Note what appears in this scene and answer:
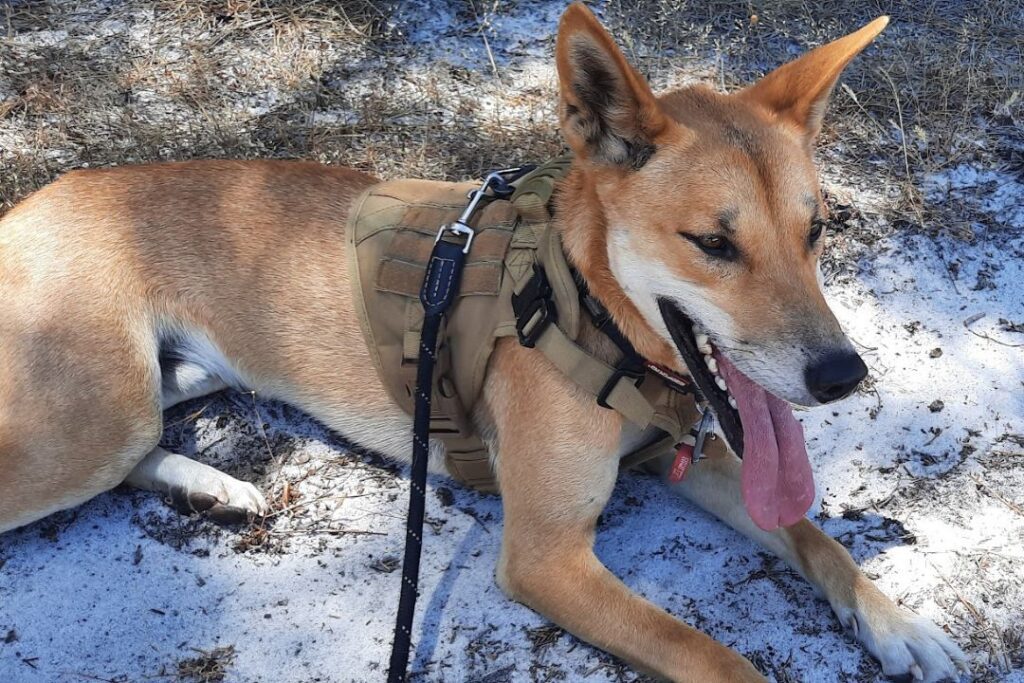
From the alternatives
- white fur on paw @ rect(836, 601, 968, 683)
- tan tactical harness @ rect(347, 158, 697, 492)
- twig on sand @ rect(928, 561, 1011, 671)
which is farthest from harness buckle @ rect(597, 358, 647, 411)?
twig on sand @ rect(928, 561, 1011, 671)

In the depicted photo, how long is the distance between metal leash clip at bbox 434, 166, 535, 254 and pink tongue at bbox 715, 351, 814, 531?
0.88 meters

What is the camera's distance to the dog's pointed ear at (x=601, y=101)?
2314mm

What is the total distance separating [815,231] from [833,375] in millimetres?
485

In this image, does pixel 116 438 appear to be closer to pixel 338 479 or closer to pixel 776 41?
pixel 338 479

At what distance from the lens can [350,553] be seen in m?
3.21

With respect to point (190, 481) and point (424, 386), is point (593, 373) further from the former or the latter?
point (190, 481)

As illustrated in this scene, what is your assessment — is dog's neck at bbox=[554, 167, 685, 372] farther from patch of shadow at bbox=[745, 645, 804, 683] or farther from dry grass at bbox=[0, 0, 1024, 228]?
dry grass at bbox=[0, 0, 1024, 228]

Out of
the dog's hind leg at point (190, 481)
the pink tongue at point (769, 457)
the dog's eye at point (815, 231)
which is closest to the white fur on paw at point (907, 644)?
A: the pink tongue at point (769, 457)

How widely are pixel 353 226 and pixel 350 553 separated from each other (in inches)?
46.2

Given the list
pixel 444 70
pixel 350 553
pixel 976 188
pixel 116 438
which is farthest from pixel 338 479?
pixel 976 188

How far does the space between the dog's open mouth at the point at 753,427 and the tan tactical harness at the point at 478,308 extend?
7.9 inches

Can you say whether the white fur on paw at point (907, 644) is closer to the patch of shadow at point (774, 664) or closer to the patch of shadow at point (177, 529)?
the patch of shadow at point (774, 664)

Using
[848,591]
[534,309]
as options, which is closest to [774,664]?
[848,591]

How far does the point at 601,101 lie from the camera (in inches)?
99.7
